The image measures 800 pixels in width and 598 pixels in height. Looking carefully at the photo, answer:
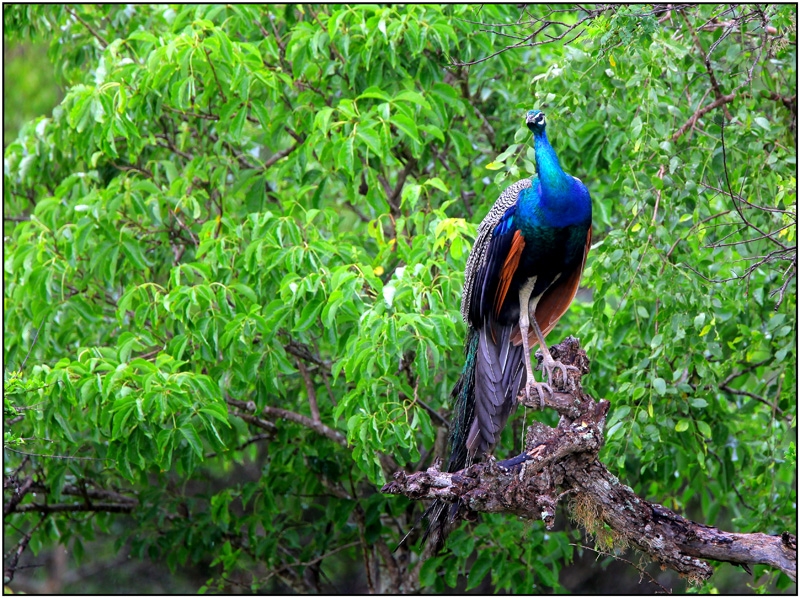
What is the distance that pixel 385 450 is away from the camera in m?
4.96

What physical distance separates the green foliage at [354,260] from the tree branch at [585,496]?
68 cm

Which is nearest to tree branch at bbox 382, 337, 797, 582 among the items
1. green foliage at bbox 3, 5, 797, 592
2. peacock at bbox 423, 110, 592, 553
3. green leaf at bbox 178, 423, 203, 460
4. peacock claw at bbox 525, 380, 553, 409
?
peacock claw at bbox 525, 380, 553, 409

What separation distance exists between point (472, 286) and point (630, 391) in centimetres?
90

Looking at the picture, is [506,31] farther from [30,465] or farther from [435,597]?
[30,465]

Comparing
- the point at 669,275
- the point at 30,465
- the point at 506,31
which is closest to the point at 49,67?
the point at 30,465

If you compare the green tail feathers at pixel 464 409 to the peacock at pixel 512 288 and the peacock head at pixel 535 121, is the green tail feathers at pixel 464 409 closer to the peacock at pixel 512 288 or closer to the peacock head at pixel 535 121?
the peacock at pixel 512 288

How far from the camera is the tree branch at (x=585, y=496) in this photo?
12.2 feet

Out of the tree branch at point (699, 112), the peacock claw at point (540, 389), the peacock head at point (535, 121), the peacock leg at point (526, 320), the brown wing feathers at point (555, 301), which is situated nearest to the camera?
the peacock claw at point (540, 389)

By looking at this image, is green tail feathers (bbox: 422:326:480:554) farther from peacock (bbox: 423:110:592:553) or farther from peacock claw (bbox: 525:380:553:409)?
peacock claw (bbox: 525:380:553:409)

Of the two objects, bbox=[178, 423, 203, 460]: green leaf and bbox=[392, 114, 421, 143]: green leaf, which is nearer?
bbox=[178, 423, 203, 460]: green leaf

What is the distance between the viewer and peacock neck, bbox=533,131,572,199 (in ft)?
14.9

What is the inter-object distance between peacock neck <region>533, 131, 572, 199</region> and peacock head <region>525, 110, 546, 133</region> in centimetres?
5

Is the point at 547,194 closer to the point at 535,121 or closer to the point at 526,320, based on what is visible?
the point at 535,121

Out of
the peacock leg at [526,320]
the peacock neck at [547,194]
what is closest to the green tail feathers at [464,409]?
the peacock leg at [526,320]
